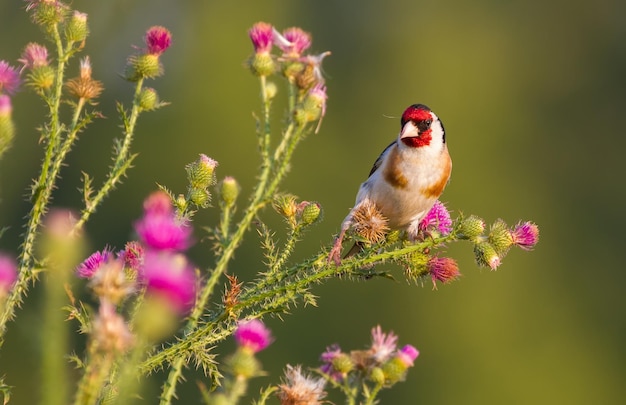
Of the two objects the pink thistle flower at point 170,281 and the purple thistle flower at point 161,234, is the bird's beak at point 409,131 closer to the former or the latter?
the purple thistle flower at point 161,234

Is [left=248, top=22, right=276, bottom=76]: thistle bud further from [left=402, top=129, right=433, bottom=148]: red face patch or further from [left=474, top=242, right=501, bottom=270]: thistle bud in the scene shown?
[left=402, top=129, right=433, bottom=148]: red face patch

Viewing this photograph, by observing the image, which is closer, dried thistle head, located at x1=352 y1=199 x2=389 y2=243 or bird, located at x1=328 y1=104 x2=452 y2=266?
dried thistle head, located at x1=352 y1=199 x2=389 y2=243

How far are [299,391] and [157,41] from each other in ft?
3.38

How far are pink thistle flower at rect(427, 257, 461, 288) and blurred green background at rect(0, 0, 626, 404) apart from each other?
1232 centimetres

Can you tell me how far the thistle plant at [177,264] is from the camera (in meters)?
1.97

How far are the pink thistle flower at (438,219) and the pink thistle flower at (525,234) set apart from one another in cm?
29

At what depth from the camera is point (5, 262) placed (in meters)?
2.16

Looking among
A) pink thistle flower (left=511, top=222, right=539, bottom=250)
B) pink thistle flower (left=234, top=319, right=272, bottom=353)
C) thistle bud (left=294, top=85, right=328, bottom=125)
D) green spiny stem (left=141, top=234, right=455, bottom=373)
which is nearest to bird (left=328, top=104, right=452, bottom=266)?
pink thistle flower (left=511, top=222, right=539, bottom=250)

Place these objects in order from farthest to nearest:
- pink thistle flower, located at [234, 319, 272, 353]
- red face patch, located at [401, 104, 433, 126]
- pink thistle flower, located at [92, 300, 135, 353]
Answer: red face patch, located at [401, 104, 433, 126]
pink thistle flower, located at [234, 319, 272, 353]
pink thistle flower, located at [92, 300, 135, 353]

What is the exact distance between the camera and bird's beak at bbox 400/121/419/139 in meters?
4.57

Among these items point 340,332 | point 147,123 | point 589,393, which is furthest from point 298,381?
point 147,123

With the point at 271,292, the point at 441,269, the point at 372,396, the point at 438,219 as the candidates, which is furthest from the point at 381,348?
the point at 438,219

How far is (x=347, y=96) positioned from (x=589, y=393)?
429 inches

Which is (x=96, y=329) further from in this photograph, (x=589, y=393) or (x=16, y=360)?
(x=589, y=393)
